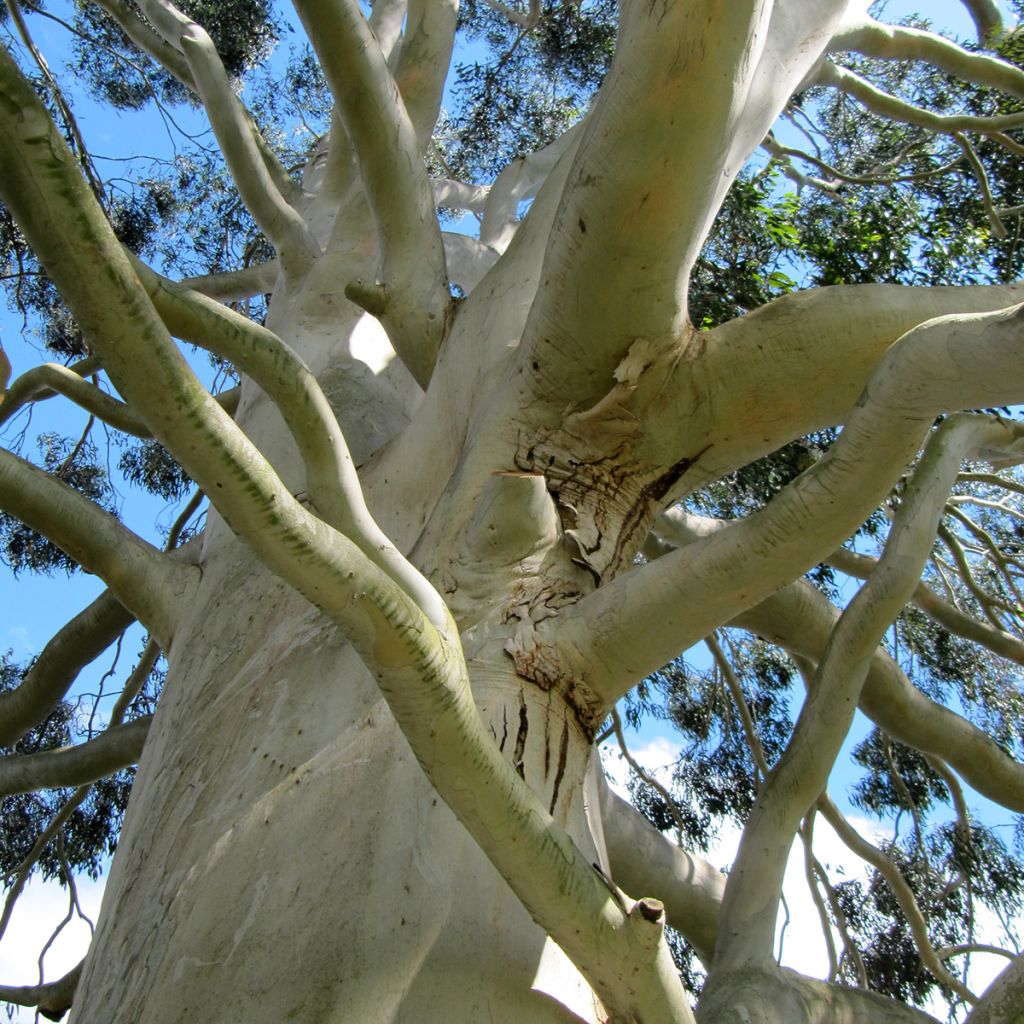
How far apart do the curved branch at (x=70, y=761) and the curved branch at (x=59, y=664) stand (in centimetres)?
14

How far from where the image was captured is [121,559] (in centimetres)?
218

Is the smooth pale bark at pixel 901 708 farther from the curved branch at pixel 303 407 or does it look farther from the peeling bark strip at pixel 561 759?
the curved branch at pixel 303 407

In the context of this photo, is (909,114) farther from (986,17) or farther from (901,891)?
(901,891)

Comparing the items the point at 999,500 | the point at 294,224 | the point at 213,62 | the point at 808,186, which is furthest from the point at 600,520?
the point at 999,500

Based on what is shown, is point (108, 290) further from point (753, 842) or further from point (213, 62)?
point (213, 62)

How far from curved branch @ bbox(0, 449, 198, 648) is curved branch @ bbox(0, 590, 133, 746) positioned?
55 cm

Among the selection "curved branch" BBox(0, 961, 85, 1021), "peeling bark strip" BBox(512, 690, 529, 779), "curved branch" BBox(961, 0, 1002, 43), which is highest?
"curved branch" BBox(961, 0, 1002, 43)

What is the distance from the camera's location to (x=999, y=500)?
6.34 meters

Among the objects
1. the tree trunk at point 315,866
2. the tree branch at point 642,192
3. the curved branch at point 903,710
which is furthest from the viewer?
the curved branch at point 903,710

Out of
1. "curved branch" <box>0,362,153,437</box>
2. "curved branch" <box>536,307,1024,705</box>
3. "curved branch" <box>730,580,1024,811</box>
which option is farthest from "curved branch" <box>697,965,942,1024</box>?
"curved branch" <box>0,362,153,437</box>

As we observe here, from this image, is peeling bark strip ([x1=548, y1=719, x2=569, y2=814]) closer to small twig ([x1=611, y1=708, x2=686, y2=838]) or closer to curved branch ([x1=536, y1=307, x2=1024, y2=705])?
curved branch ([x1=536, y1=307, x2=1024, y2=705])

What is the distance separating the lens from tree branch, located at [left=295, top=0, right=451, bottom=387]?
2.34 m

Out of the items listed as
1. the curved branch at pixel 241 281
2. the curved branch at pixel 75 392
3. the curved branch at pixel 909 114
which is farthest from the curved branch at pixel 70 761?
the curved branch at pixel 909 114

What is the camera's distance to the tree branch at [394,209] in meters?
2.34
